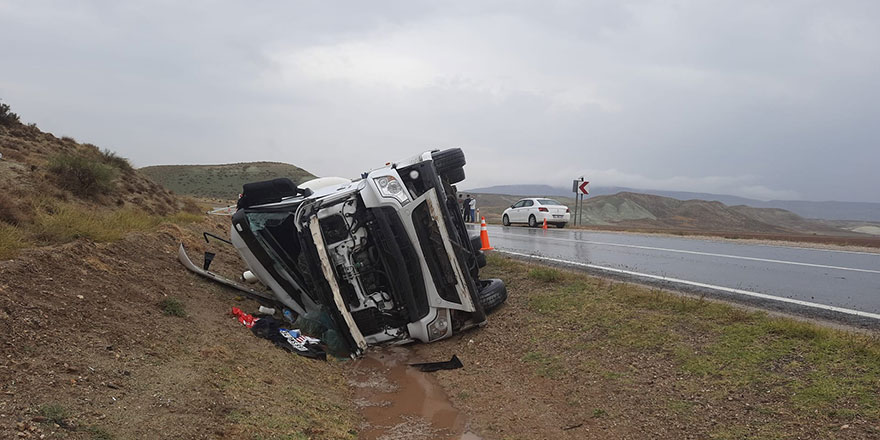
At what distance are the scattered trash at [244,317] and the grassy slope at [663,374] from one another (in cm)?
241

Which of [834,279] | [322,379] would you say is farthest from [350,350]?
[834,279]

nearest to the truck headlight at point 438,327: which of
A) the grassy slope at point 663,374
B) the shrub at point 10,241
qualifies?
the grassy slope at point 663,374

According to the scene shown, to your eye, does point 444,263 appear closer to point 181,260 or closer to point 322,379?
point 322,379

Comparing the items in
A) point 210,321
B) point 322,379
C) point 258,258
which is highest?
point 258,258

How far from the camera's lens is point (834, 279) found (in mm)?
8305

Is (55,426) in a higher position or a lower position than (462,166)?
lower

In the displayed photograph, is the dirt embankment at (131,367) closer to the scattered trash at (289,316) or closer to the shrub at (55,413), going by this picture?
the shrub at (55,413)

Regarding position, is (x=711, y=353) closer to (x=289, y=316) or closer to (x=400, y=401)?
(x=400, y=401)

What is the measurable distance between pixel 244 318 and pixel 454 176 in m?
3.16

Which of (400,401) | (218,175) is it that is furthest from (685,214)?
(218,175)

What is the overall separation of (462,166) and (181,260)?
4500 millimetres

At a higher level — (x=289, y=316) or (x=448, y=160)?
(x=448, y=160)

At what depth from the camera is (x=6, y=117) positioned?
1762cm

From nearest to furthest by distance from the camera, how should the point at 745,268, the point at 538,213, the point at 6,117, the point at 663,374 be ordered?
1. the point at 663,374
2. the point at 745,268
3. the point at 6,117
4. the point at 538,213
